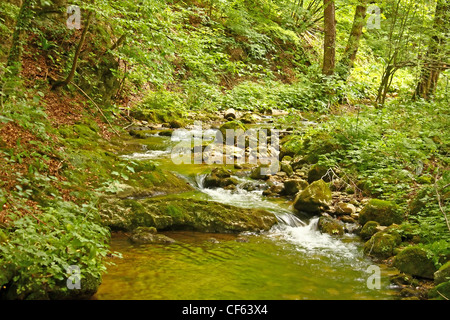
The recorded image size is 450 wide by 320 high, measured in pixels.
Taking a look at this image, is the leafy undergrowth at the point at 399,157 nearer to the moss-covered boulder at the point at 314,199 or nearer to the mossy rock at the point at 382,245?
the mossy rock at the point at 382,245

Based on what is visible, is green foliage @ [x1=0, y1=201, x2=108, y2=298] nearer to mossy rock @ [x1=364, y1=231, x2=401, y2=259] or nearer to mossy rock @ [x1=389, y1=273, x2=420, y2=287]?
mossy rock @ [x1=389, y1=273, x2=420, y2=287]

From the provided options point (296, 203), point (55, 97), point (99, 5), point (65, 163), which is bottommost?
point (296, 203)

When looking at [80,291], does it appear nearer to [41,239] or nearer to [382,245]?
[41,239]

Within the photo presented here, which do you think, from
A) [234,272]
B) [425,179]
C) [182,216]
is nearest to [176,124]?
[182,216]

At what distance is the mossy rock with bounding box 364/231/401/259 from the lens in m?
5.42

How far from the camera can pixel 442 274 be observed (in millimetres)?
4020

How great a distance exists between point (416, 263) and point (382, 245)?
0.90 m

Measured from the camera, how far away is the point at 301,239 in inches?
249

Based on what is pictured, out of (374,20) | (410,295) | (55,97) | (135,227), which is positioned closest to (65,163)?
(135,227)

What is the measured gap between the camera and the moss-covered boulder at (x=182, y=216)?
5.85m
